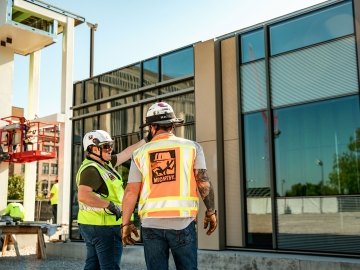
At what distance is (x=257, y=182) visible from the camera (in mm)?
9719

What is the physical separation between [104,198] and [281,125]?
5475mm

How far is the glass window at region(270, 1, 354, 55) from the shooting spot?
29.0 ft

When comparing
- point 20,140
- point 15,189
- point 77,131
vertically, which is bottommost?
point 15,189

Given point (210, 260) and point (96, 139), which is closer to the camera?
point (96, 139)

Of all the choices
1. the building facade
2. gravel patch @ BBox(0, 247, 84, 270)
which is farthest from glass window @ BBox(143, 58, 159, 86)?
gravel patch @ BBox(0, 247, 84, 270)

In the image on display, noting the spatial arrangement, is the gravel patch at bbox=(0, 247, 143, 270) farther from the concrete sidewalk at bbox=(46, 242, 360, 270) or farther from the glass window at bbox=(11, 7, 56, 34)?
the glass window at bbox=(11, 7, 56, 34)

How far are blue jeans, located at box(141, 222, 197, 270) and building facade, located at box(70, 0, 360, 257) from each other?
5.47 metres

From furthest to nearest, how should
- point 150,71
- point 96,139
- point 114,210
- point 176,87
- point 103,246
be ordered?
point 150,71, point 176,87, point 96,139, point 114,210, point 103,246

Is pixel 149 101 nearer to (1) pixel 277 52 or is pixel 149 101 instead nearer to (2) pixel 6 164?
(1) pixel 277 52

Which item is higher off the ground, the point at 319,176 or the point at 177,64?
the point at 177,64

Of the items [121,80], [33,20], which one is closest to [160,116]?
[121,80]

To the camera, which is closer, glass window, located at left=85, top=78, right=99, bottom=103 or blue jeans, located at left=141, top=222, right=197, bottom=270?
blue jeans, located at left=141, top=222, right=197, bottom=270

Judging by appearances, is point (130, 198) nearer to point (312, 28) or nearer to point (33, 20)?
point (312, 28)

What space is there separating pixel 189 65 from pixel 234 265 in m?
4.69
